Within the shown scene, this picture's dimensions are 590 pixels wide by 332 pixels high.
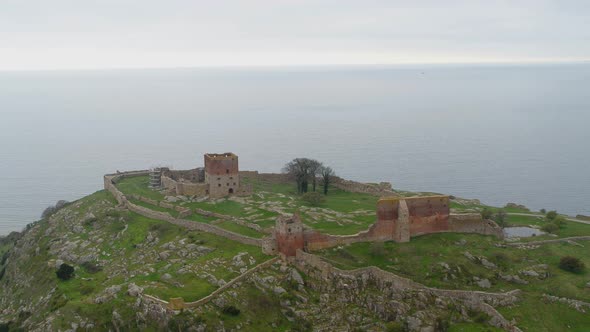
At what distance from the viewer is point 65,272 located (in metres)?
67.0

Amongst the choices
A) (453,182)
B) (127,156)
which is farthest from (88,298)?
(127,156)

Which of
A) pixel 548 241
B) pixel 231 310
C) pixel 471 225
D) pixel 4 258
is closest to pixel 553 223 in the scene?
pixel 548 241

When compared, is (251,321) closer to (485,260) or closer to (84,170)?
(485,260)

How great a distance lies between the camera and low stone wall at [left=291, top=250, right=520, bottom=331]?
5695cm

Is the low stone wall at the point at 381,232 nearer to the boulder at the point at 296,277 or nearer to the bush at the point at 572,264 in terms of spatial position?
the boulder at the point at 296,277

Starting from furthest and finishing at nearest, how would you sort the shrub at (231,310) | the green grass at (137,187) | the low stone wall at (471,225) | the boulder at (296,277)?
1. the green grass at (137,187)
2. the low stone wall at (471,225)
3. the boulder at (296,277)
4. the shrub at (231,310)

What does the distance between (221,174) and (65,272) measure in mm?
26365

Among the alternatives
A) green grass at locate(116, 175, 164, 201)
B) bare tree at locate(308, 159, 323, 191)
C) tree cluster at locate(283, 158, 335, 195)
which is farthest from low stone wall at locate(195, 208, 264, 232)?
bare tree at locate(308, 159, 323, 191)

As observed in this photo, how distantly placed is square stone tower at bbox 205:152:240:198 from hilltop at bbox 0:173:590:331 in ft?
20.5

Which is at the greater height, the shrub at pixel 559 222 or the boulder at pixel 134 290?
the shrub at pixel 559 222

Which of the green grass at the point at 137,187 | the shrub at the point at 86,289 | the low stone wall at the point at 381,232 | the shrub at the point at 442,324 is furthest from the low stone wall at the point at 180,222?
the shrub at the point at 442,324

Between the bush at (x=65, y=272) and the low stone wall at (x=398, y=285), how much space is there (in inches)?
1001

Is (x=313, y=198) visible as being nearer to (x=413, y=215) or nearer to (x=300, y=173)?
(x=300, y=173)

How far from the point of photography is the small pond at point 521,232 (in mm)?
73562
